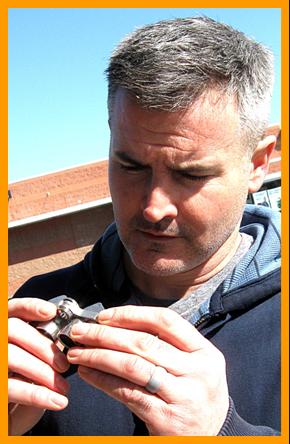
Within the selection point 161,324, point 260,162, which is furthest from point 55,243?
point 161,324

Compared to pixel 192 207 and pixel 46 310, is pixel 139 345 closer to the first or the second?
pixel 46 310

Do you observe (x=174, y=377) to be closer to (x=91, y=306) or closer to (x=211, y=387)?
(x=211, y=387)

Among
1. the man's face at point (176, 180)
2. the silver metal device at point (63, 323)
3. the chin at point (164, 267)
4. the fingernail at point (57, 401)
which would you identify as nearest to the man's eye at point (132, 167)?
the man's face at point (176, 180)

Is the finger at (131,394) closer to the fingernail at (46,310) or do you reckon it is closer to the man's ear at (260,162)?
the fingernail at (46,310)

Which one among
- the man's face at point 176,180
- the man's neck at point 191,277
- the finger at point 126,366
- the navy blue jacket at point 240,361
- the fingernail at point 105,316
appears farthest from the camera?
the man's neck at point 191,277

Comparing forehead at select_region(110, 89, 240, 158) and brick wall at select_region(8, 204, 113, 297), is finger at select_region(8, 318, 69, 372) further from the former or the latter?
brick wall at select_region(8, 204, 113, 297)
